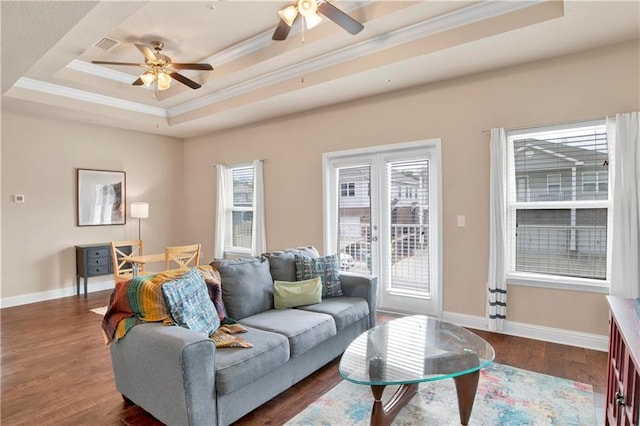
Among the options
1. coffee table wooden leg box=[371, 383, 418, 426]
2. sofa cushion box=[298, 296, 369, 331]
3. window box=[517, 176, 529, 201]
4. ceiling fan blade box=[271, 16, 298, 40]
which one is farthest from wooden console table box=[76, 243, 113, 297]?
window box=[517, 176, 529, 201]

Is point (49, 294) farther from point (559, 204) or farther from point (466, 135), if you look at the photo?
point (559, 204)

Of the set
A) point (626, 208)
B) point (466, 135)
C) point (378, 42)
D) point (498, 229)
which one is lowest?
point (498, 229)

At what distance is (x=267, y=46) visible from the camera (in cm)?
401

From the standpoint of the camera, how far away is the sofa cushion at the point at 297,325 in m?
2.51

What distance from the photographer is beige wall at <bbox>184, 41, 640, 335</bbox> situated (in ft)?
10.8

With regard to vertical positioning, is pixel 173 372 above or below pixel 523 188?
below

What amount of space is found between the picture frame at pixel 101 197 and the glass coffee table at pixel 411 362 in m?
5.39

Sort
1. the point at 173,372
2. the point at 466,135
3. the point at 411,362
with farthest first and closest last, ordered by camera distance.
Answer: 1. the point at 466,135
2. the point at 411,362
3. the point at 173,372

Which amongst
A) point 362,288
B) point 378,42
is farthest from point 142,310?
point 378,42

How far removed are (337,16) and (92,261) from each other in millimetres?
5166

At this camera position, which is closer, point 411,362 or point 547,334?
point 411,362

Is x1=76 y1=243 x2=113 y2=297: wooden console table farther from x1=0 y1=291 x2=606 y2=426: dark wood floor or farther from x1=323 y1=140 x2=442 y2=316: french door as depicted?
x1=323 y1=140 x2=442 y2=316: french door

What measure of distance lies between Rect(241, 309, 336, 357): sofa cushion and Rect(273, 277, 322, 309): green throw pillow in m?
0.13

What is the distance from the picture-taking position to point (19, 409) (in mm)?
2422
